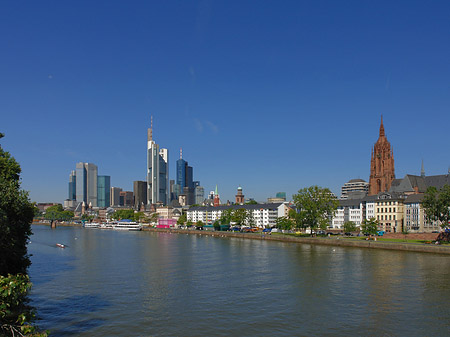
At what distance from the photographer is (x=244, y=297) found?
43.8m

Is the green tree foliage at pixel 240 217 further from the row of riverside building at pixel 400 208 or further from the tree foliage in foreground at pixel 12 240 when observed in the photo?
the tree foliage in foreground at pixel 12 240

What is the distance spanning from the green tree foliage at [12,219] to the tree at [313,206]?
9692 cm

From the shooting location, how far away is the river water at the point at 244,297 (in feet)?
109

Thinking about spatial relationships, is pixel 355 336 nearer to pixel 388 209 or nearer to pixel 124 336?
pixel 124 336

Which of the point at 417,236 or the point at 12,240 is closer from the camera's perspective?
the point at 12,240

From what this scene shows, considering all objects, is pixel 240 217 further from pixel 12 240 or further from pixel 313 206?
pixel 12 240

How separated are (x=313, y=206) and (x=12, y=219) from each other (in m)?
103

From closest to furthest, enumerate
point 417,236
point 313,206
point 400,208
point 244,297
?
point 244,297, point 417,236, point 313,206, point 400,208

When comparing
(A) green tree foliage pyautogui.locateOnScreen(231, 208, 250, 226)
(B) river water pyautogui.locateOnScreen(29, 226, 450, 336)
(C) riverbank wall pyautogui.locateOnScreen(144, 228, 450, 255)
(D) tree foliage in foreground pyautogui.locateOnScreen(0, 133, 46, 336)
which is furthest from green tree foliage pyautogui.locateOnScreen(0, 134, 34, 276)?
(A) green tree foliage pyautogui.locateOnScreen(231, 208, 250, 226)

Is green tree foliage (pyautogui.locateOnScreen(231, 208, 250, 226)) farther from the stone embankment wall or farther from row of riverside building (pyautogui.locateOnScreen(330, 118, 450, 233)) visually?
the stone embankment wall

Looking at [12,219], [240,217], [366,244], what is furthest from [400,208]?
[12,219]

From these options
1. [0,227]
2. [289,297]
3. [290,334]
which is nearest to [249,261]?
[289,297]

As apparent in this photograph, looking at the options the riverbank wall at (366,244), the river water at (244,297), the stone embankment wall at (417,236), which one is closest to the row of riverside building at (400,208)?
the stone embankment wall at (417,236)

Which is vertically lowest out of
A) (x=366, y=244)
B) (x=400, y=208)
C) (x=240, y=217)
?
(x=366, y=244)
